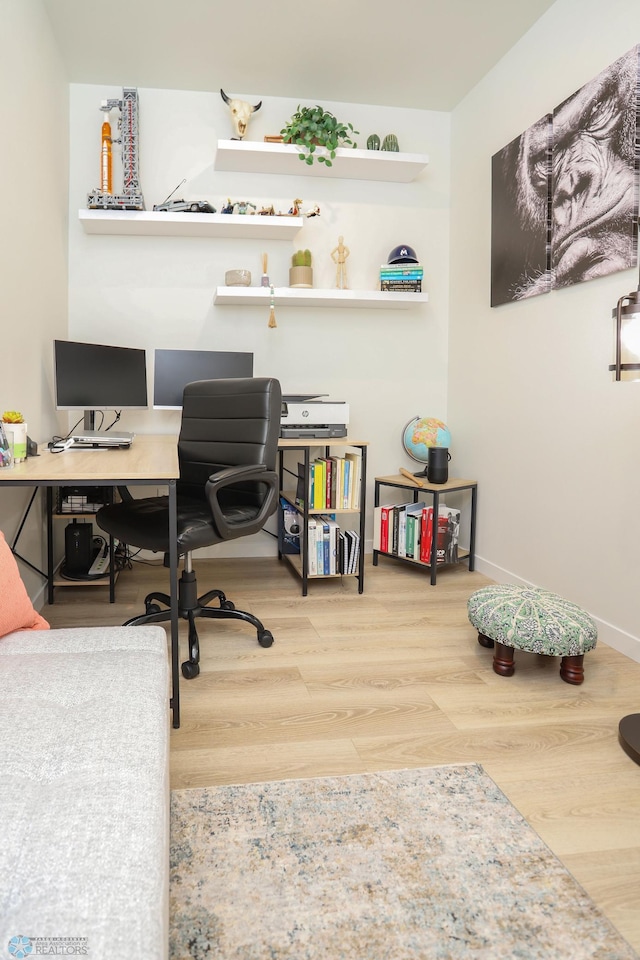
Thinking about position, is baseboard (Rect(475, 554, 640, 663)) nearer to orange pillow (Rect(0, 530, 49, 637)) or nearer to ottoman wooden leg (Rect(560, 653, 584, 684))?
ottoman wooden leg (Rect(560, 653, 584, 684))

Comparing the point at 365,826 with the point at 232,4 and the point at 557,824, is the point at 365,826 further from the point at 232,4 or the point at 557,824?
the point at 232,4

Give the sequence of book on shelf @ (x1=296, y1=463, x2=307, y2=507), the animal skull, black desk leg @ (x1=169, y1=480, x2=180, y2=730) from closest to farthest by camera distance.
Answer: black desk leg @ (x1=169, y1=480, x2=180, y2=730), book on shelf @ (x1=296, y1=463, x2=307, y2=507), the animal skull

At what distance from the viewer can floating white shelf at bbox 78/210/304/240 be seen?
3400mm

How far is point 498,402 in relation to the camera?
3447 millimetres

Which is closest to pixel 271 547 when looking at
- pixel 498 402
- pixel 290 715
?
pixel 498 402

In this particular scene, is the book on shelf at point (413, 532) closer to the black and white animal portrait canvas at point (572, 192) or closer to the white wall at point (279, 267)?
the white wall at point (279, 267)

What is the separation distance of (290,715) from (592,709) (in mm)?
965

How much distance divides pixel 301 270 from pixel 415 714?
2.58m

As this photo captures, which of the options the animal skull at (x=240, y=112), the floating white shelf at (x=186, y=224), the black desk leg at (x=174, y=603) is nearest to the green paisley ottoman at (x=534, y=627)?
the black desk leg at (x=174, y=603)


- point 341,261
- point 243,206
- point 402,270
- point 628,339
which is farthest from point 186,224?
point 628,339

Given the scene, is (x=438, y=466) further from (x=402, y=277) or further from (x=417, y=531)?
(x=402, y=277)

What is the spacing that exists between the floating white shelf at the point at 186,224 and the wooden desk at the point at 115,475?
1643 mm

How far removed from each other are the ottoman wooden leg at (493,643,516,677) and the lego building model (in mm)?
2840

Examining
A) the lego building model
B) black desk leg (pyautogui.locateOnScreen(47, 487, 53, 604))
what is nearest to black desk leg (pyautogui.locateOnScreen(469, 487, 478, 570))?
black desk leg (pyautogui.locateOnScreen(47, 487, 53, 604))
